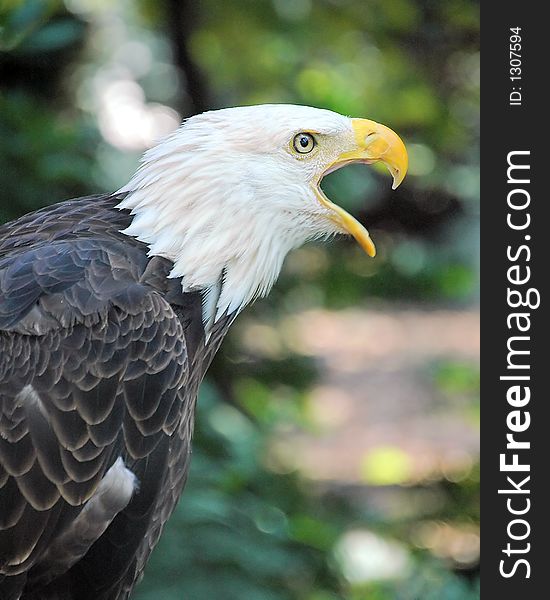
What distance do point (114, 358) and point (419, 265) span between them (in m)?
3.76

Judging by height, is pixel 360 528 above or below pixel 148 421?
above

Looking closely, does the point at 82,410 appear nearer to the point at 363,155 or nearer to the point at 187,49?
the point at 363,155

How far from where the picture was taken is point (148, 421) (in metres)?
2.96

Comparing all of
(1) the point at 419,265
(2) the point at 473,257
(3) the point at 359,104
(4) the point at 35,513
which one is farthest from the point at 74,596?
(2) the point at 473,257

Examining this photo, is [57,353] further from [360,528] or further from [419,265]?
[419,265]

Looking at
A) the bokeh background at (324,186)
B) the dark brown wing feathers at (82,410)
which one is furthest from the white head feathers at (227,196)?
the bokeh background at (324,186)

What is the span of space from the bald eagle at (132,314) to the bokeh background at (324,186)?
0.72 m

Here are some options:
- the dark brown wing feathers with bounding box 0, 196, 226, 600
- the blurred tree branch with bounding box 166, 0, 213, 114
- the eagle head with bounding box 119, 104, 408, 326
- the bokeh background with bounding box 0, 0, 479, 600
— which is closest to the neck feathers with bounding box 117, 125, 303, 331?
the eagle head with bounding box 119, 104, 408, 326

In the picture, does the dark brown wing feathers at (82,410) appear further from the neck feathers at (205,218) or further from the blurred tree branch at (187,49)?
the blurred tree branch at (187,49)

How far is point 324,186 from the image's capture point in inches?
192

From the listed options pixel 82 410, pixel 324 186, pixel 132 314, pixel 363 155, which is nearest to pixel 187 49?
pixel 324 186

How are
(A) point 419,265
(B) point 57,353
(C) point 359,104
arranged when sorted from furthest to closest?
(A) point 419,265, (C) point 359,104, (B) point 57,353

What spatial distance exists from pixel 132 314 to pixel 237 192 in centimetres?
52

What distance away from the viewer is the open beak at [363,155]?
324 cm
